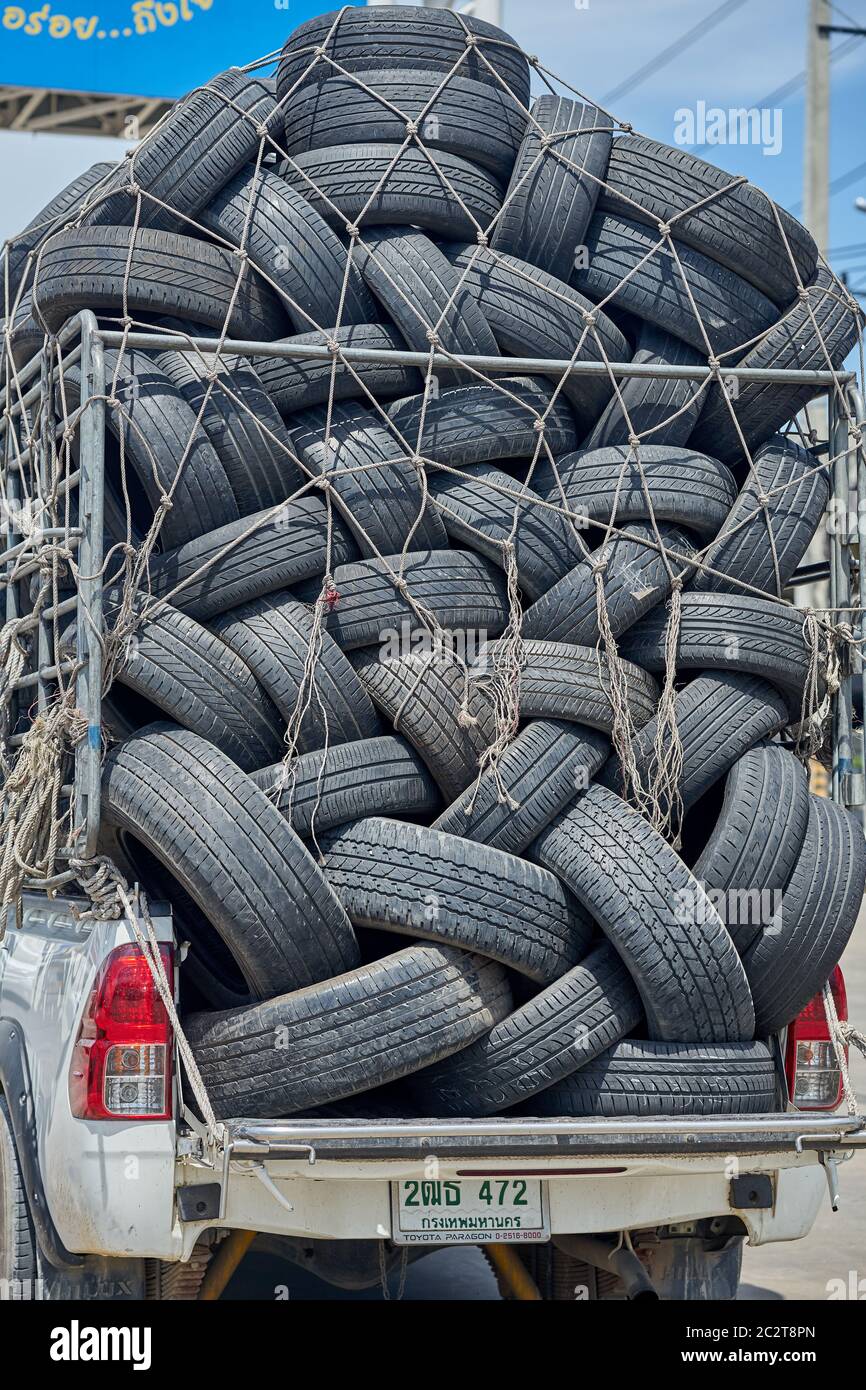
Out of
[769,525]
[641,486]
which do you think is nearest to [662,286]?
[641,486]

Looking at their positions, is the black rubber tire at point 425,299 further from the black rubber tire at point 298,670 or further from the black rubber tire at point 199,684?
the black rubber tire at point 199,684

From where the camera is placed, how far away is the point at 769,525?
4.48m

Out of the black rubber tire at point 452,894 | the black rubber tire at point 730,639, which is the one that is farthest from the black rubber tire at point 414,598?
the black rubber tire at point 452,894

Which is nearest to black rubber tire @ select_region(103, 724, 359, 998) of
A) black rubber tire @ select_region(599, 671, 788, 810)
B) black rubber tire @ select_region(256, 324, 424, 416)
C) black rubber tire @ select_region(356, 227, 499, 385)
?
black rubber tire @ select_region(599, 671, 788, 810)

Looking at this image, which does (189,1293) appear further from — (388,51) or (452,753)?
(388,51)

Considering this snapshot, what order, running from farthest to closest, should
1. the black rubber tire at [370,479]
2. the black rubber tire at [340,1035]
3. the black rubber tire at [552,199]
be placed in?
the black rubber tire at [552,199], the black rubber tire at [370,479], the black rubber tire at [340,1035]

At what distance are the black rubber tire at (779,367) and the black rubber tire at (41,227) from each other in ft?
6.62

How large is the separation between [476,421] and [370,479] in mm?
366

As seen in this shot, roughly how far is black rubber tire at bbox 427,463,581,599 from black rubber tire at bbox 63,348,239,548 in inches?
23.9

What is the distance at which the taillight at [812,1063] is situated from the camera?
4.23m

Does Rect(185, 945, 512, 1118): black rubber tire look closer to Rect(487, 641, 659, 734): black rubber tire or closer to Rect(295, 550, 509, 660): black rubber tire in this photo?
Rect(487, 641, 659, 734): black rubber tire

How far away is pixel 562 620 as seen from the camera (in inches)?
167

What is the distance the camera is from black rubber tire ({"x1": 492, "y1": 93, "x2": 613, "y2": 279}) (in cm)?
454

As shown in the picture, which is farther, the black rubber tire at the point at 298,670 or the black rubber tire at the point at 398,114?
the black rubber tire at the point at 398,114
